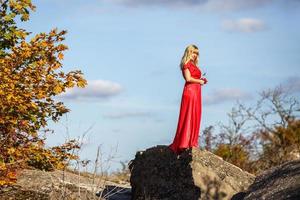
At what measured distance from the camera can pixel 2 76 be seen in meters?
11.8

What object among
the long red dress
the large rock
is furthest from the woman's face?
the large rock

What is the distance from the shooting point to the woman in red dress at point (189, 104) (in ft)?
37.6

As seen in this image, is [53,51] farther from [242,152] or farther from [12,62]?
[242,152]

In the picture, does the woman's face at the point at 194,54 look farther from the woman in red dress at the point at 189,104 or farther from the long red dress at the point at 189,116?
the long red dress at the point at 189,116

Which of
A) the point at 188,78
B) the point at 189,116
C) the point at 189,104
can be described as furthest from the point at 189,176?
the point at 188,78

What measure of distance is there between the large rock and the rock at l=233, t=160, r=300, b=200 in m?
2.63

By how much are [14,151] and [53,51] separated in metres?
2.23

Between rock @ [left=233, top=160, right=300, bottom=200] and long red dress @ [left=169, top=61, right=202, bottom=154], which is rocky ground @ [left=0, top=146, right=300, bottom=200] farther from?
rock @ [left=233, top=160, right=300, bottom=200]

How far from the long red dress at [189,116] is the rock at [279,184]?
3.34 m

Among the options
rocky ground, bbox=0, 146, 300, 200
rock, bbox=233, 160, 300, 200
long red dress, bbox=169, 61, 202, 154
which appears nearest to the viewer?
rock, bbox=233, 160, 300, 200

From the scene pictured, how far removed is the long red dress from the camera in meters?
11.5

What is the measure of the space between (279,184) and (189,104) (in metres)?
4.60

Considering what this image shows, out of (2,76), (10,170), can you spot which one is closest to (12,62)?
(2,76)

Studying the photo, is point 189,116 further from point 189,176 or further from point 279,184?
point 279,184
